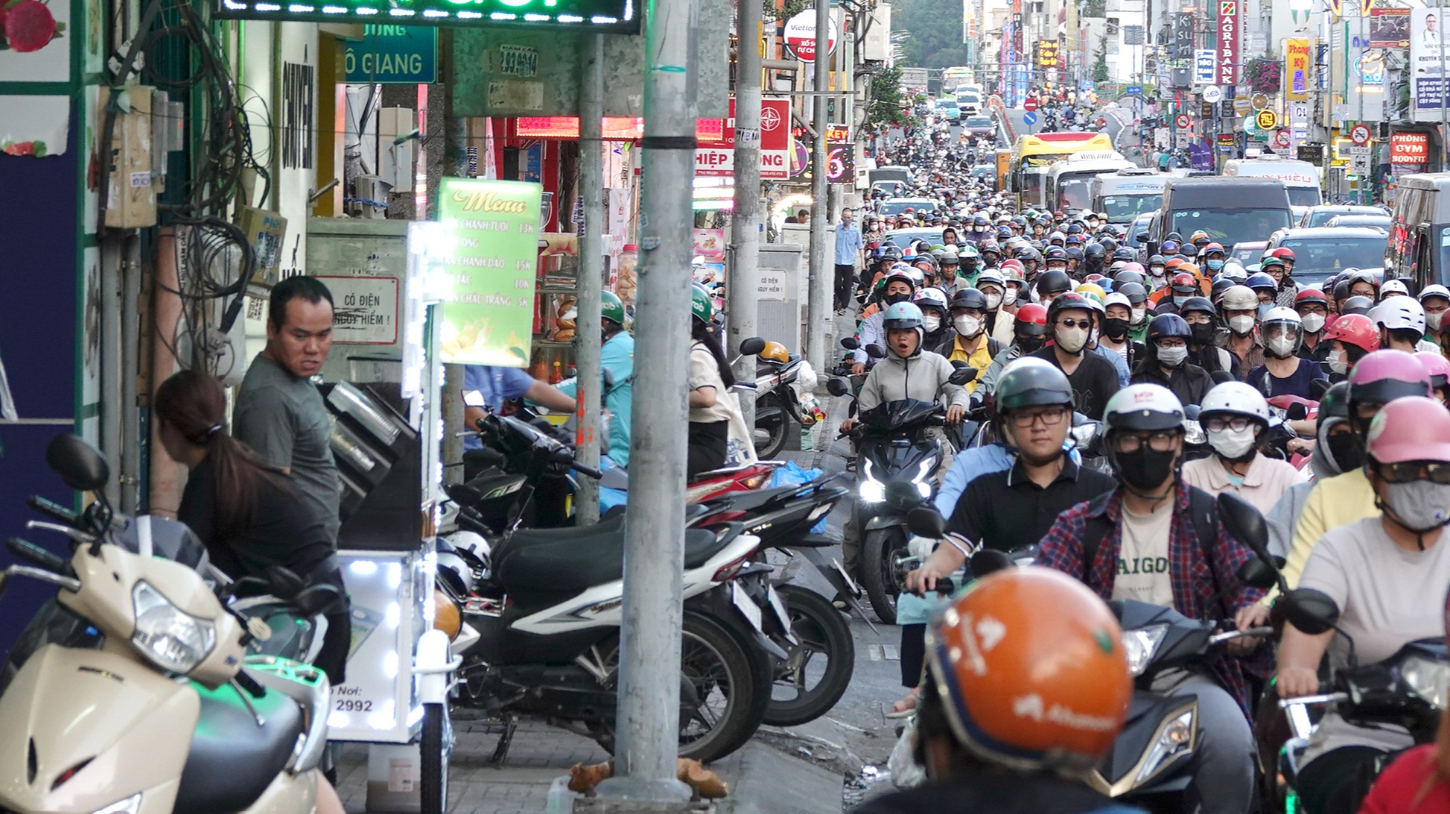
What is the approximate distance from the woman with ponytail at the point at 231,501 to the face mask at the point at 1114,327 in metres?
8.18

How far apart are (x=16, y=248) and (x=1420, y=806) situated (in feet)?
17.6

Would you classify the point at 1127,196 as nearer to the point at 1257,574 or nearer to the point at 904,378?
the point at 904,378

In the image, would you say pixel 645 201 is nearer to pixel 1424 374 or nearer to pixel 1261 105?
pixel 1424 374

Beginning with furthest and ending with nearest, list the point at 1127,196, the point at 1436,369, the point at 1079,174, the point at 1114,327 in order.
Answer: the point at 1079,174 < the point at 1127,196 < the point at 1114,327 < the point at 1436,369

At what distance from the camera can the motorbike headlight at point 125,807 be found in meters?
3.71

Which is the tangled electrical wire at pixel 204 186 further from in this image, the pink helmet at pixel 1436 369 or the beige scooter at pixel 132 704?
the pink helmet at pixel 1436 369

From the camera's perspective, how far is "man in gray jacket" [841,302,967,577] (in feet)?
39.5

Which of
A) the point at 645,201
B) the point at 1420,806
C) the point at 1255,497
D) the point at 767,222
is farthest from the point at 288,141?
the point at 767,222

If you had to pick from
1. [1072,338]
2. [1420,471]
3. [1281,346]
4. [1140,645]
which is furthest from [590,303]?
[1420,471]

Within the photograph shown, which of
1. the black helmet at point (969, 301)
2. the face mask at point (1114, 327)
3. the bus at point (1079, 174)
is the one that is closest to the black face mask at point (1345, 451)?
the face mask at point (1114, 327)

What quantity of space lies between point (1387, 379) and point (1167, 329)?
4801 mm

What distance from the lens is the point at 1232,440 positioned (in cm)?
778

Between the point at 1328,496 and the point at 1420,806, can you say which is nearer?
the point at 1420,806

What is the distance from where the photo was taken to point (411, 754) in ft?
22.3
